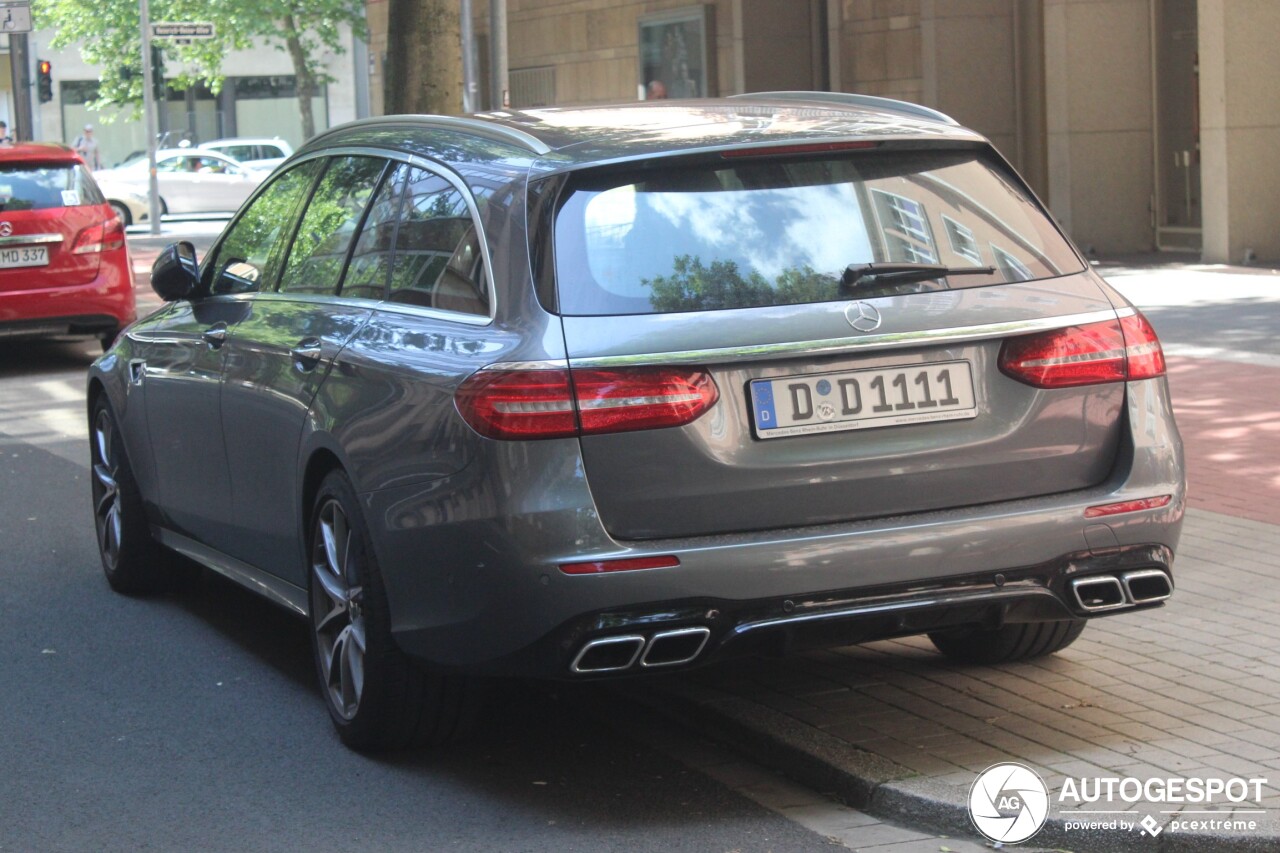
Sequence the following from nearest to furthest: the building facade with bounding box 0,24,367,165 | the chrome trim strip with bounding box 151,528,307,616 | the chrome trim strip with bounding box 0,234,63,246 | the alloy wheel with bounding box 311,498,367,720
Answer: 1. the alloy wheel with bounding box 311,498,367,720
2. the chrome trim strip with bounding box 151,528,307,616
3. the chrome trim strip with bounding box 0,234,63,246
4. the building facade with bounding box 0,24,367,165

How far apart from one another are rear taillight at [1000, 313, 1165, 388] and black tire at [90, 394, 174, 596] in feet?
12.6

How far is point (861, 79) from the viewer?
23750 mm

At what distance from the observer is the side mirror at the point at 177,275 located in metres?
6.62

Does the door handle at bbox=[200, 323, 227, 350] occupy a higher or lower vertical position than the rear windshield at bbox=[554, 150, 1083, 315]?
lower

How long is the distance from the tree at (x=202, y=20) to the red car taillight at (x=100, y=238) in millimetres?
27973

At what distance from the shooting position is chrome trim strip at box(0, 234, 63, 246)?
14789 millimetres

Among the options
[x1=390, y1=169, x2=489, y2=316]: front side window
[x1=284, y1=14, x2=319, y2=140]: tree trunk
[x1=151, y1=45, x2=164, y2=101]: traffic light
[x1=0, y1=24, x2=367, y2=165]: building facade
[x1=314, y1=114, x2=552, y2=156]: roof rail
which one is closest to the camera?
[x1=390, y1=169, x2=489, y2=316]: front side window

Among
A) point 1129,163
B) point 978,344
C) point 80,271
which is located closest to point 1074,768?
point 978,344

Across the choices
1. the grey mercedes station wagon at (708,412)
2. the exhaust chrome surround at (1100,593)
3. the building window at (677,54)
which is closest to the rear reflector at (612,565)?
the grey mercedes station wagon at (708,412)

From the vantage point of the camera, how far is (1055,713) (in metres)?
5.24

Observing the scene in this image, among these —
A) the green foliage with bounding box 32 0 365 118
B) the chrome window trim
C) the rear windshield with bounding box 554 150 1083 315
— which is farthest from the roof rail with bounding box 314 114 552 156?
the green foliage with bounding box 32 0 365 118

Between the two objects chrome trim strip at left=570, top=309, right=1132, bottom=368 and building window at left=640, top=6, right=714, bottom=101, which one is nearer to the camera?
chrome trim strip at left=570, top=309, right=1132, bottom=368

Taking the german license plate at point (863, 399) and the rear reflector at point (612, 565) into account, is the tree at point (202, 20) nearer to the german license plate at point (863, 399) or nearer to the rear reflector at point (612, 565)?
the german license plate at point (863, 399)

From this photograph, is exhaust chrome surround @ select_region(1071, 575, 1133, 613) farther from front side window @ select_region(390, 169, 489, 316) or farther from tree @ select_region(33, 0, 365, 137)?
tree @ select_region(33, 0, 365, 137)
